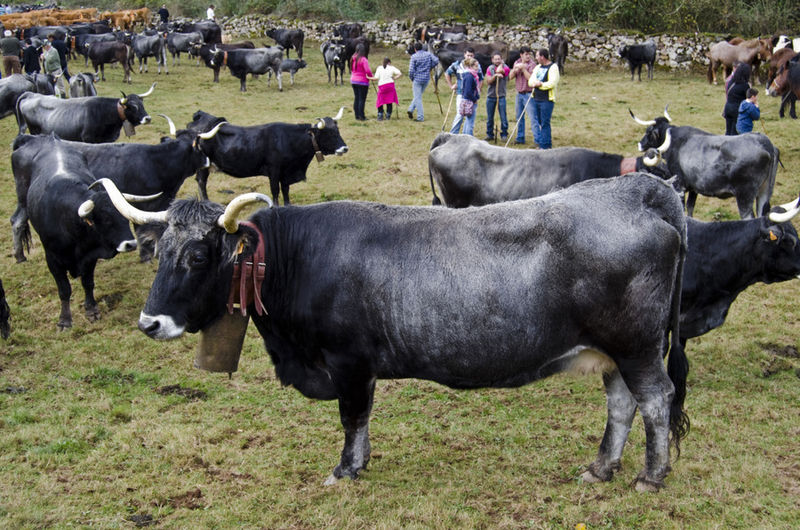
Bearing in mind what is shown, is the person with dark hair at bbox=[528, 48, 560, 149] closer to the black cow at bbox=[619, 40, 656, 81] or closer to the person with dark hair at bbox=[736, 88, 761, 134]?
the person with dark hair at bbox=[736, 88, 761, 134]

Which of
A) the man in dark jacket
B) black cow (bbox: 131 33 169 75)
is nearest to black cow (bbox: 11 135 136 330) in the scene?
the man in dark jacket

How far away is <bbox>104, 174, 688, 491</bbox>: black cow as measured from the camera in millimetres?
4258

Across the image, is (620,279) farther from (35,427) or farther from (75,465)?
(35,427)

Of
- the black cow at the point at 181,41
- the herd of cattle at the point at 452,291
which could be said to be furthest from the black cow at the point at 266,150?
the black cow at the point at 181,41

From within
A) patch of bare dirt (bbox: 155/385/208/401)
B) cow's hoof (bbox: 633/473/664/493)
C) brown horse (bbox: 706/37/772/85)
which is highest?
brown horse (bbox: 706/37/772/85)

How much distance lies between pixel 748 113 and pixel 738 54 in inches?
391

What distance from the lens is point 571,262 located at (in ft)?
13.8

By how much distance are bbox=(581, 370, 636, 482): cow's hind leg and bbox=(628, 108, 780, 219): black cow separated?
252 inches

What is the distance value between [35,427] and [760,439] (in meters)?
Result: 5.54

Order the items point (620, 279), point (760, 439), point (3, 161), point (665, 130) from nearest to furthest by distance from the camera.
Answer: point (620, 279), point (760, 439), point (665, 130), point (3, 161)

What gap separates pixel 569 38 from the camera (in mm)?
25969

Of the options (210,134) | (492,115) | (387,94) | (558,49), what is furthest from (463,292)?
(558,49)

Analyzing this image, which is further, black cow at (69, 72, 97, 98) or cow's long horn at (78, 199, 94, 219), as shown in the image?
black cow at (69, 72, 97, 98)

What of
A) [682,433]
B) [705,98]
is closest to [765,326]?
[682,433]
